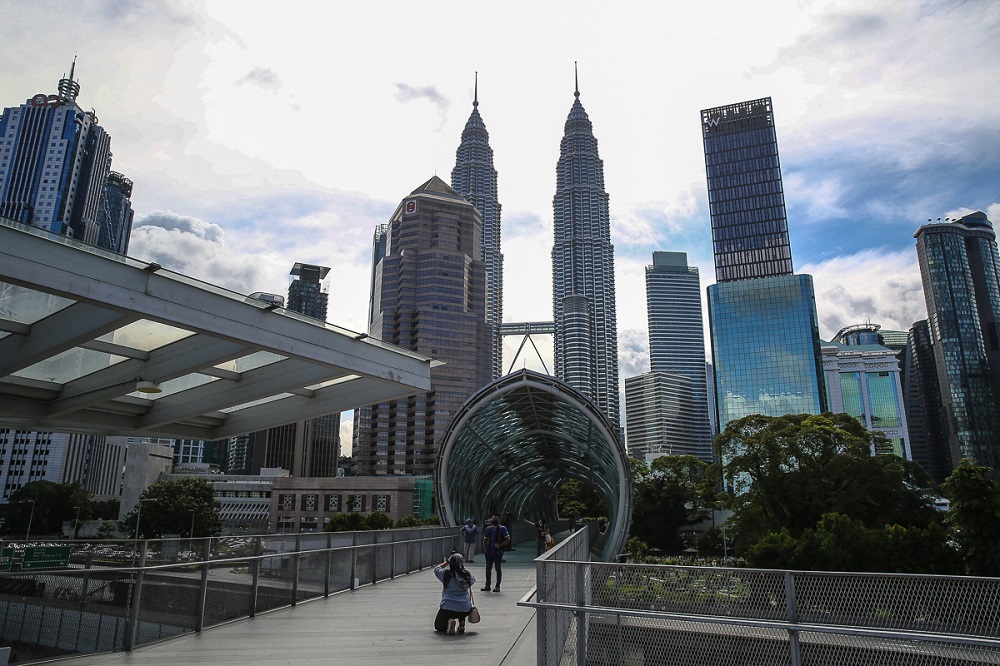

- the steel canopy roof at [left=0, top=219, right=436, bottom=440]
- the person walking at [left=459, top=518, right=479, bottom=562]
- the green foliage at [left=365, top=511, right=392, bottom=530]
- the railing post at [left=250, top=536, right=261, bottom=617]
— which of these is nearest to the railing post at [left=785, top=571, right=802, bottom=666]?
the railing post at [left=250, top=536, right=261, bottom=617]

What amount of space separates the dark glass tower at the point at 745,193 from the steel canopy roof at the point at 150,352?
134309 millimetres

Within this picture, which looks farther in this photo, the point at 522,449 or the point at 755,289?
the point at 755,289

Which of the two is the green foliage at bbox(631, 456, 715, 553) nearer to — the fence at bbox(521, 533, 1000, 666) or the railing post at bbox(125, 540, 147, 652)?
the railing post at bbox(125, 540, 147, 652)

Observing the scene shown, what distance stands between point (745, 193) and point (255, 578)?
148 metres

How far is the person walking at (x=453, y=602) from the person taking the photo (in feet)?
26.9

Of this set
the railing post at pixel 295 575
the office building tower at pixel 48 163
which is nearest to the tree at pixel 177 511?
the railing post at pixel 295 575

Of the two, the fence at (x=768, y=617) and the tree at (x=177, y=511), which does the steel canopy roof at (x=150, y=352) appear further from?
the tree at (x=177, y=511)

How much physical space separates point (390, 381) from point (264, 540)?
12.0 feet

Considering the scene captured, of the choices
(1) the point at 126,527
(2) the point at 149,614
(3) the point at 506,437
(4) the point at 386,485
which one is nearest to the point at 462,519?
(3) the point at 506,437

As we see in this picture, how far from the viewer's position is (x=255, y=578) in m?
9.22

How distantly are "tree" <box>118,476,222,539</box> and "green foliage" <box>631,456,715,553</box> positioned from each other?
36.8m

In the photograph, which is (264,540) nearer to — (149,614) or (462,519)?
(149,614)

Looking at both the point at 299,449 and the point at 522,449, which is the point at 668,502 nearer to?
the point at 522,449

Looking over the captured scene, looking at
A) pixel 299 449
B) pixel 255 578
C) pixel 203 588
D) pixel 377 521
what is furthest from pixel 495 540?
pixel 299 449
